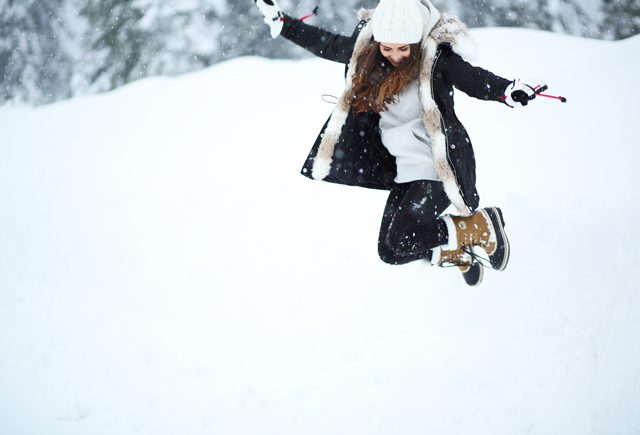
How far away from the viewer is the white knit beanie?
1.89 metres

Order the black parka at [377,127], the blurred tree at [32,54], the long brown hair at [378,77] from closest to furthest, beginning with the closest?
the black parka at [377,127] < the long brown hair at [378,77] < the blurred tree at [32,54]

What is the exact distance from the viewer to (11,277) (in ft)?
13.1

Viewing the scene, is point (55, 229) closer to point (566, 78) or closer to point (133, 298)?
point (133, 298)

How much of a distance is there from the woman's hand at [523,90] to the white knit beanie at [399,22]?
0.50m

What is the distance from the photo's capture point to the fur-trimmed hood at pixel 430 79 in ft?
6.26

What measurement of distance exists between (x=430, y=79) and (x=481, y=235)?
3.03ft

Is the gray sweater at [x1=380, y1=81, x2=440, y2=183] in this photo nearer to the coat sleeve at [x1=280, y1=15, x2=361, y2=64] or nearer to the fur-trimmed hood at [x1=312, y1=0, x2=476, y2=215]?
the fur-trimmed hood at [x1=312, y1=0, x2=476, y2=215]

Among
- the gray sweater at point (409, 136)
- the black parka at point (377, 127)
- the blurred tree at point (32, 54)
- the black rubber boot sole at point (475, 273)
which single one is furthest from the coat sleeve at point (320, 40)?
the blurred tree at point (32, 54)

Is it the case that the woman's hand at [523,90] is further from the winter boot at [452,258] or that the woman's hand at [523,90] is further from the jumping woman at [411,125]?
the winter boot at [452,258]

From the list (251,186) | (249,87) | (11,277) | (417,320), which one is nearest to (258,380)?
(417,320)

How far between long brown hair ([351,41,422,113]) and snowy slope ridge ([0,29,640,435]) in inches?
59.3

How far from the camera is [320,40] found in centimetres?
226

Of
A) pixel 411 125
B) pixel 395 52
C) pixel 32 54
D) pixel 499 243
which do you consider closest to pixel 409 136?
pixel 411 125

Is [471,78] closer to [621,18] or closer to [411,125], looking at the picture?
[411,125]
